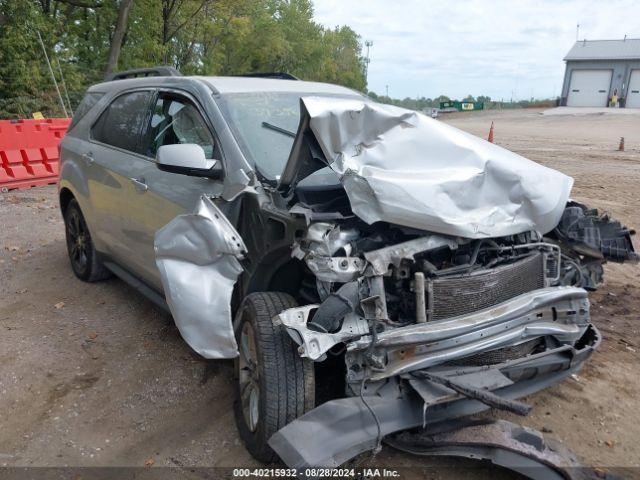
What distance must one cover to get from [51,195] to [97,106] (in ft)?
17.7

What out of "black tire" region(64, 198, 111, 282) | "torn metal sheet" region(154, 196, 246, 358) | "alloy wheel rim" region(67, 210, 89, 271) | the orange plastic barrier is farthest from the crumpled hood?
the orange plastic barrier

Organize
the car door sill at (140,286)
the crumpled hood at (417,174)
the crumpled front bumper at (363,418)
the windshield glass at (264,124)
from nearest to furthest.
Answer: the crumpled front bumper at (363,418)
the crumpled hood at (417,174)
the windshield glass at (264,124)
the car door sill at (140,286)

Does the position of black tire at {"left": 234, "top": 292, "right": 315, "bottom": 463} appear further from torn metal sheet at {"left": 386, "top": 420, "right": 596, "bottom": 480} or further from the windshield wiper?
the windshield wiper

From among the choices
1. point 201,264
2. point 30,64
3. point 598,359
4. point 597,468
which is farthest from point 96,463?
point 30,64

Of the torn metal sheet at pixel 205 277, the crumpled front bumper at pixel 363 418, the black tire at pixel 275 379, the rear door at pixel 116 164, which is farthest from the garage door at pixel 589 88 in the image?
the black tire at pixel 275 379

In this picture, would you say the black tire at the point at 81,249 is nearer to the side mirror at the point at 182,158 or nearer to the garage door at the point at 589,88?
the side mirror at the point at 182,158

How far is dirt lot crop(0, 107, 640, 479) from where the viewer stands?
3010mm

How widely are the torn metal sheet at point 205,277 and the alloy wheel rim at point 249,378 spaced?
3.9 inches

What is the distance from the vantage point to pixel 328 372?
11.2 ft

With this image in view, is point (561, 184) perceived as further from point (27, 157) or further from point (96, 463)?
point (27, 157)

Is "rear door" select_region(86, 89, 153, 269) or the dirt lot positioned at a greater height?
"rear door" select_region(86, 89, 153, 269)

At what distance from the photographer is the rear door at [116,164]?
4281 millimetres

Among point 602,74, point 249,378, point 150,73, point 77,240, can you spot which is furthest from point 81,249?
point 602,74

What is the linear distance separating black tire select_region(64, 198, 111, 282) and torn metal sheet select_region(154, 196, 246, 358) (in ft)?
8.40
